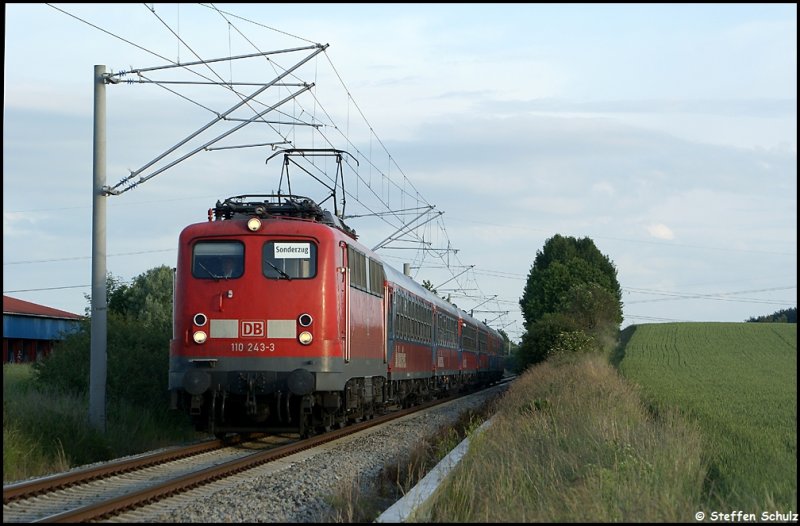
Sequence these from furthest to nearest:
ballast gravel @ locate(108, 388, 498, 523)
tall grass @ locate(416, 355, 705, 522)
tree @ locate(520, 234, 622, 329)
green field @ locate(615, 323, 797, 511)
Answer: tree @ locate(520, 234, 622, 329) → ballast gravel @ locate(108, 388, 498, 523) → green field @ locate(615, 323, 797, 511) → tall grass @ locate(416, 355, 705, 522)

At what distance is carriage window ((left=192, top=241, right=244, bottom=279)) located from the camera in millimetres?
15844

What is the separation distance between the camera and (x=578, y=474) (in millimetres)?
9758

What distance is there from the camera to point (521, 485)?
9328 millimetres

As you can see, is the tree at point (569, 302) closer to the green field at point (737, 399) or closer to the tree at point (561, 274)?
the tree at point (561, 274)

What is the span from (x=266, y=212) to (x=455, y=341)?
21.2 meters

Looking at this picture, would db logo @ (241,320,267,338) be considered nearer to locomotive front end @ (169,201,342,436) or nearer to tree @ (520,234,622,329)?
locomotive front end @ (169,201,342,436)

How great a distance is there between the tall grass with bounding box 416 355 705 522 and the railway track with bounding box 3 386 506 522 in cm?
303

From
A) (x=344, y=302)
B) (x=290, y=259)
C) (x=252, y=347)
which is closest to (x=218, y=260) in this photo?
(x=290, y=259)

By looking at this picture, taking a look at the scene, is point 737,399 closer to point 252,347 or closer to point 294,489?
point 252,347

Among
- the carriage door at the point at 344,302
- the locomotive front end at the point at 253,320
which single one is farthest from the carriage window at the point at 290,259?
the carriage door at the point at 344,302

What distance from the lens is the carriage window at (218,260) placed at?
15.8 meters

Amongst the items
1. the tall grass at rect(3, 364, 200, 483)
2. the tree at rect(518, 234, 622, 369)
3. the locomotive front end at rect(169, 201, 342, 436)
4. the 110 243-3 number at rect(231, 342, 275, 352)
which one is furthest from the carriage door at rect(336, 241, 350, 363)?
the tree at rect(518, 234, 622, 369)

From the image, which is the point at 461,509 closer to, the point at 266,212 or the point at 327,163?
the point at 266,212

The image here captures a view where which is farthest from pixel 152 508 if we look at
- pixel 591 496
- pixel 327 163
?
pixel 327 163
